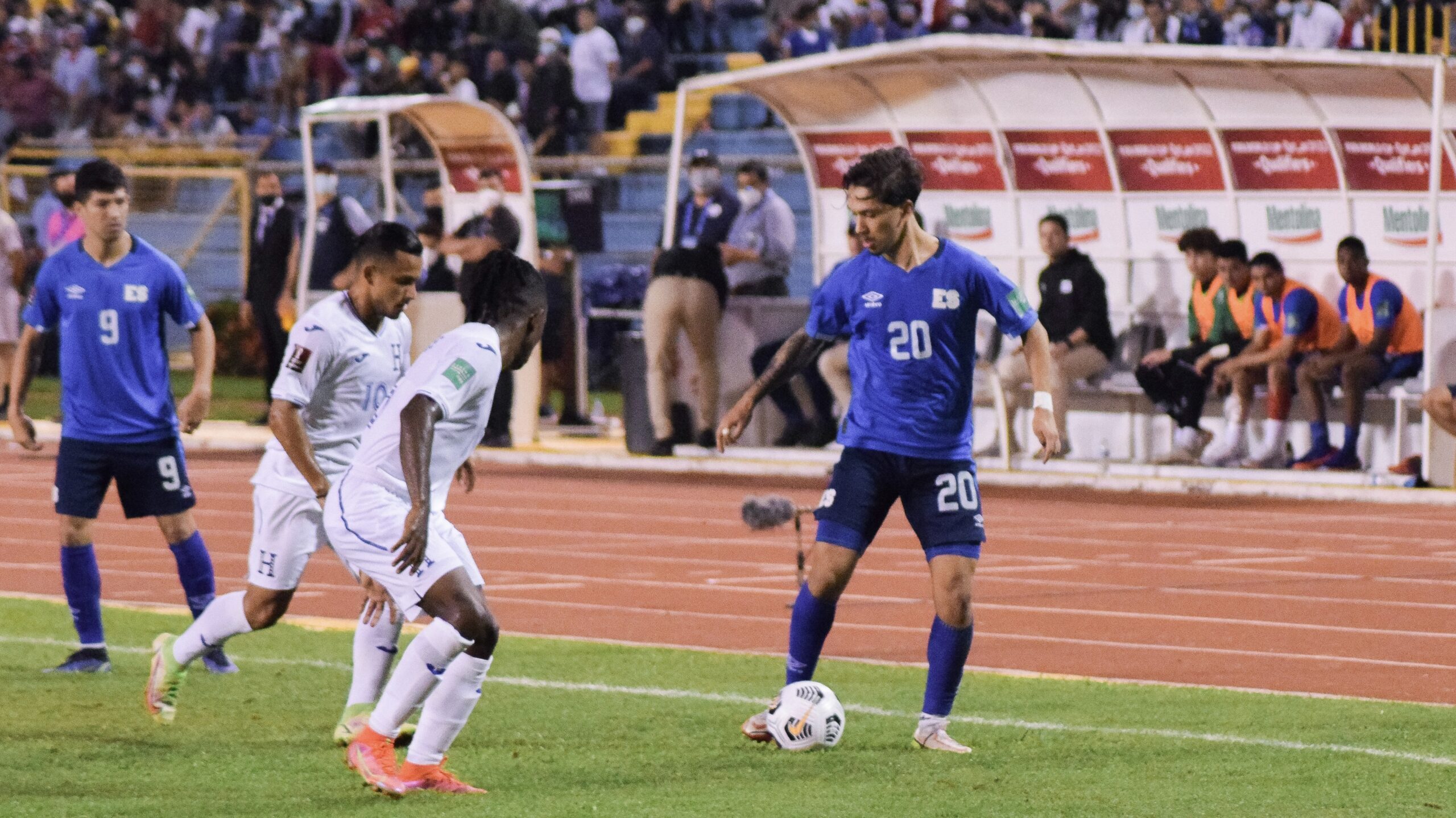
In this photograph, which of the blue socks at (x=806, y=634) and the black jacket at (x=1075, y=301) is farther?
the black jacket at (x=1075, y=301)

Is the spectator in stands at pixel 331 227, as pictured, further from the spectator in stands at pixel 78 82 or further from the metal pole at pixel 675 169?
the spectator in stands at pixel 78 82

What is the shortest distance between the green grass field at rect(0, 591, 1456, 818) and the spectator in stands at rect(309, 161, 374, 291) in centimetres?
1150

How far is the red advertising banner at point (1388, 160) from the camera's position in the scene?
18.2m

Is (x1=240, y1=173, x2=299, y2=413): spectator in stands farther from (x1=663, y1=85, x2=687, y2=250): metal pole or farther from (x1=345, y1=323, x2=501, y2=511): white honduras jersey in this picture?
(x1=345, y1=323, x2=501, y2=511): white honduras jersey

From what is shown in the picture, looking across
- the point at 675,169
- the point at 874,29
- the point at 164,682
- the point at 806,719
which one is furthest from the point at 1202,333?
the point at 164,682

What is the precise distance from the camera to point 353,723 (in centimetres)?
784

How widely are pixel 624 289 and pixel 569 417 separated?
6.98 feet

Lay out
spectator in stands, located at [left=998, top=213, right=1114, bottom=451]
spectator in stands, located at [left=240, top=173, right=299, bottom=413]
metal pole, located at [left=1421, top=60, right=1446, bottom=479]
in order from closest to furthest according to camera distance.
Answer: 1. metal pole, located at [left=1421, top=60, right=1446, bottom=479]
2. spectator in stands, located at [left=998, top=213, right=1114, bottom=451]
3. spectator in stands, located at [left=240, top=173, right=299, bottom=413]

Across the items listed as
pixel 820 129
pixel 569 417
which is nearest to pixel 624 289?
pixel 569 417

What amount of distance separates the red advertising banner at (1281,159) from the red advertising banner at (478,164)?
6339mm

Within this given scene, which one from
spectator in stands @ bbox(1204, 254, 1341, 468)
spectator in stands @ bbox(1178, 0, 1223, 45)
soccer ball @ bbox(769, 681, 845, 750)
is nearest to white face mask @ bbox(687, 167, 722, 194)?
spectator in stands @ bbox(1204, 254, 1341, 468)

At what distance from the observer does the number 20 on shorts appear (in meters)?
7.88

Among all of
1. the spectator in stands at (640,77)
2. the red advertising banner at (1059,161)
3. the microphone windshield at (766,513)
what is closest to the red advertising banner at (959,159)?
the red advertising banner at (1059,161)

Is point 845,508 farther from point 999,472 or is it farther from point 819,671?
point 999,472
